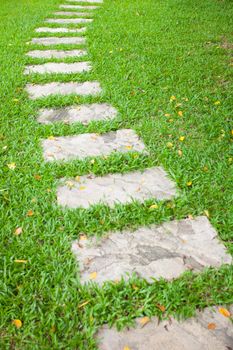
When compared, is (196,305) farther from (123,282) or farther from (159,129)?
(159,129)

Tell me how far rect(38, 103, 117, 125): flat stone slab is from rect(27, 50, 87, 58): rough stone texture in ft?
5.27

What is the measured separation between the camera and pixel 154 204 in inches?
97.5

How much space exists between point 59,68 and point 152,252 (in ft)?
10.7

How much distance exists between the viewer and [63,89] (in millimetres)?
4062

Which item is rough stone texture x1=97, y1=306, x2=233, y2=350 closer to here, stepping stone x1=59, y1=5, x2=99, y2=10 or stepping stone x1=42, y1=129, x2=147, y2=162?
stepping stone x1=42, y1=129, x2=147, y2=162

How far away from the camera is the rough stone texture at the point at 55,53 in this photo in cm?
491

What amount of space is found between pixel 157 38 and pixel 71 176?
3808 mm

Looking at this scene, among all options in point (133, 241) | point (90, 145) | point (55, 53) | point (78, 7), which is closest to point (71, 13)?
point (78, 7)

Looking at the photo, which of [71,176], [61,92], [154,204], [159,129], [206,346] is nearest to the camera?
[206,346]

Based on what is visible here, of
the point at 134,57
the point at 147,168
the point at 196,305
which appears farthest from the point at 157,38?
the point at 196,305

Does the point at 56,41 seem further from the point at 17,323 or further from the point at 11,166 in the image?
the point at 17,323

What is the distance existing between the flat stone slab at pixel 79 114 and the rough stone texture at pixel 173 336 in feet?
7.25

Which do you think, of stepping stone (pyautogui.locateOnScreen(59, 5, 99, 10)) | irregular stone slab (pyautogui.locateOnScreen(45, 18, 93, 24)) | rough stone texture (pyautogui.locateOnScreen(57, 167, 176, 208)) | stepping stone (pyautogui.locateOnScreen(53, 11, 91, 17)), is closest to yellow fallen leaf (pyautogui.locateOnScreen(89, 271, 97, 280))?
rough stone texture (pyautogui.locateOnScreen(57, 167, 176, 208))

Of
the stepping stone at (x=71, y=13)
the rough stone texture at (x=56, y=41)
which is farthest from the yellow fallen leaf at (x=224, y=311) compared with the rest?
the stepping stone at (x=71, y=13)
